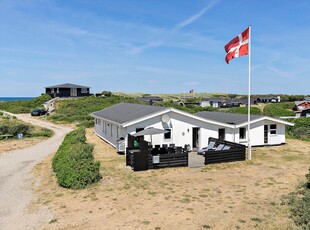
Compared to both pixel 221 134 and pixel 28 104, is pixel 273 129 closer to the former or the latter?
pixel 221 134

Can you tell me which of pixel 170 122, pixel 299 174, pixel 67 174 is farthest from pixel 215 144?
pixel 67 174

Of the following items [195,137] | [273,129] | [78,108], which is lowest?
[195,137]

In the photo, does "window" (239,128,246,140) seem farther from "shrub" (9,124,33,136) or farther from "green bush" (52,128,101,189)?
"shrub" (9,124,33,136)

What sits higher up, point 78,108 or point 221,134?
point 78,108

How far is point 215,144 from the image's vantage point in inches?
924

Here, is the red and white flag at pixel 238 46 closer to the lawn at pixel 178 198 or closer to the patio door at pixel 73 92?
the lawn at pixel 178 198

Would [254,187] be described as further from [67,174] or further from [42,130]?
[42,130]

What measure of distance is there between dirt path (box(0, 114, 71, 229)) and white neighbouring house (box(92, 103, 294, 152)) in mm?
6474

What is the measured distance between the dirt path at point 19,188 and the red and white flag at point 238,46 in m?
15.9

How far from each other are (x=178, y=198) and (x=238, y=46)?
1291cm

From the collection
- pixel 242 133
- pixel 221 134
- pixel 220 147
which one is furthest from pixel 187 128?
pixel 242 133

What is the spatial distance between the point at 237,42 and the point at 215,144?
8104 mm

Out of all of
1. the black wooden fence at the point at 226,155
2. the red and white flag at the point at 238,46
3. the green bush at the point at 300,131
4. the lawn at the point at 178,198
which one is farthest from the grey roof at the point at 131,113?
the green bush at the point at 300,131

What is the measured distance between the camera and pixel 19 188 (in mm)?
14719
